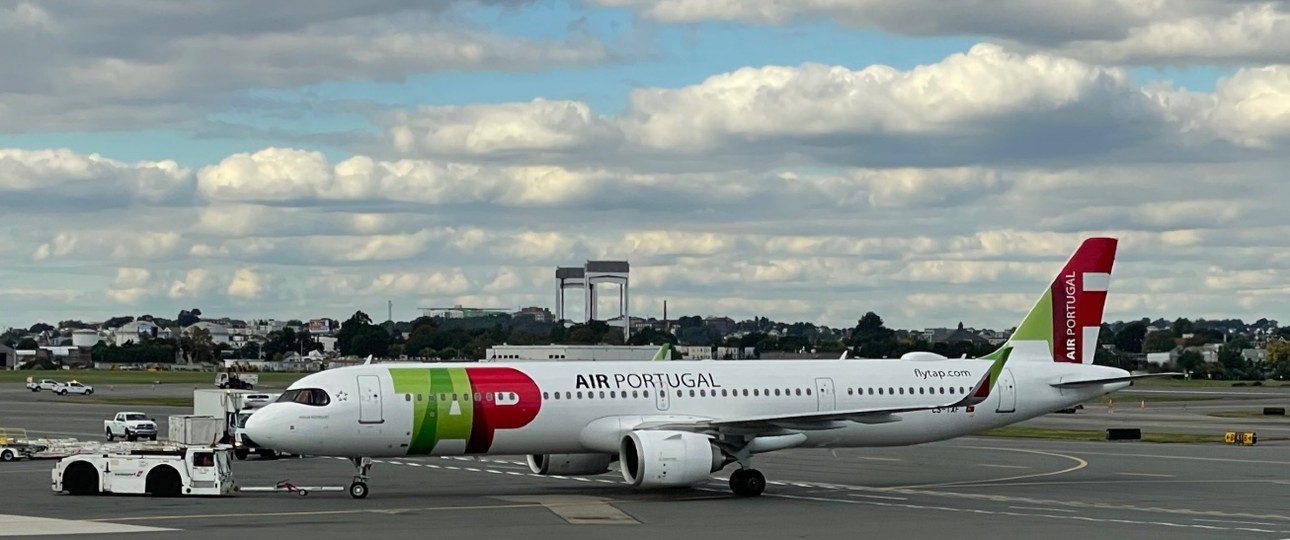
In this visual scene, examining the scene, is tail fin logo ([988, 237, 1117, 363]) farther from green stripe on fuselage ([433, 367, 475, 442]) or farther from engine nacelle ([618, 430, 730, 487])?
green stripe on fuselage ([433, 367, 475, 442])

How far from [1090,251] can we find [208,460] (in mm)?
27127

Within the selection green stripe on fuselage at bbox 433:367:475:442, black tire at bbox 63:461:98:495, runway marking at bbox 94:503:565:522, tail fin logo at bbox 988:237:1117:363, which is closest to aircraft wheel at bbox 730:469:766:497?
runway marking at bbox 94:503:565:522

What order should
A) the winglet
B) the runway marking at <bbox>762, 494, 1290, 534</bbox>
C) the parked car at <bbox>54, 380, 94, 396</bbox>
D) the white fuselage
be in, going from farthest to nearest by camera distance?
1. the parked car at <bbox>54, 380, 94, 396</bbox>
2. the winglet
3. the white fuselage
4. the runway marking at <bbox>762, 494, 1290, 534</bbox>

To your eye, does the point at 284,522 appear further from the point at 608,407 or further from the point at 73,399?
the point at 73,399

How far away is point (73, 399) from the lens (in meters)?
125

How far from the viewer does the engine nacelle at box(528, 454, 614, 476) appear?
151 feet

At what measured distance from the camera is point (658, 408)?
147 feet

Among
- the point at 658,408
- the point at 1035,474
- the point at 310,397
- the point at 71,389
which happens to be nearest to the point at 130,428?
the point at 310,397

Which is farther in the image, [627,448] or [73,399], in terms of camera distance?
[73,399]

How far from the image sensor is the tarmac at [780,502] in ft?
114

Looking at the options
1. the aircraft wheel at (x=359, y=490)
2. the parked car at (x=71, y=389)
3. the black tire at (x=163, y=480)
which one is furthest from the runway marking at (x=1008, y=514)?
the parked car at (x=71, y=389)

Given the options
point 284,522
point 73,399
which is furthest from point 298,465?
point 73,399

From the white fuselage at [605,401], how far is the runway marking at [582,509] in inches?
73.5

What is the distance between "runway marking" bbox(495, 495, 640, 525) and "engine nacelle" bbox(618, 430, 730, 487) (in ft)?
3.94
